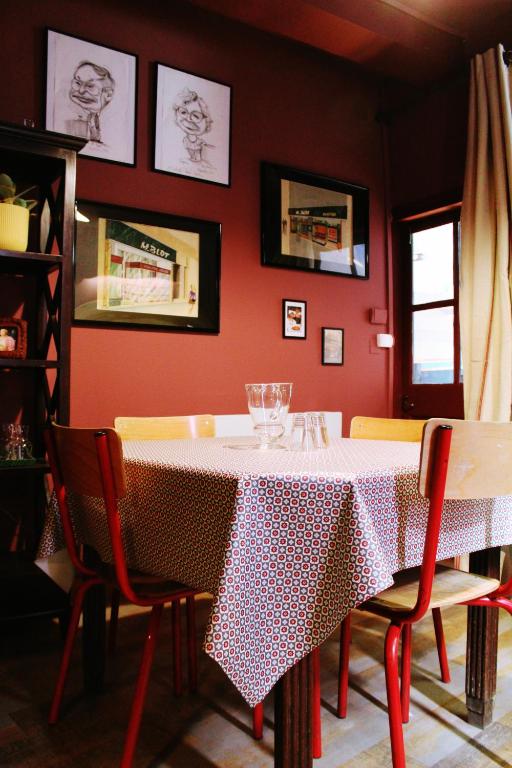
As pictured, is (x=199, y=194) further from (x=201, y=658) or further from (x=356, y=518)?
(x=356, y=518)

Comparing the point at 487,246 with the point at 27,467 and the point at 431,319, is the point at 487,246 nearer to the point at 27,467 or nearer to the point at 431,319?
the point at 431,319

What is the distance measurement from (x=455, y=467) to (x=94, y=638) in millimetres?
1296

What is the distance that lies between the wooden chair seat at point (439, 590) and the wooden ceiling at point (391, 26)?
2.80 m

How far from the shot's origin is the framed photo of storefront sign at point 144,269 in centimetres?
290

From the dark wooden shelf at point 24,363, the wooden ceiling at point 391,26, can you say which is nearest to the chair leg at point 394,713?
the dark wooden shelf at point 24,363

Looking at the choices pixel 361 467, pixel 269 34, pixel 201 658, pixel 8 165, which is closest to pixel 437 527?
pixel 361 467

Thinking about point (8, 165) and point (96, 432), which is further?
point (8, 165)

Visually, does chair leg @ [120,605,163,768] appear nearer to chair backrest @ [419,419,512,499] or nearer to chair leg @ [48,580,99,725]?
chair leg @ [48,580,99,725]

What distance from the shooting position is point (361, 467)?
4.20ft

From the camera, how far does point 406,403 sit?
4066 millimetres

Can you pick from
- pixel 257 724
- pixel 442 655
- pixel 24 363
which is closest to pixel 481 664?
pixel 442 655

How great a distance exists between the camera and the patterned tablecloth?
107cm

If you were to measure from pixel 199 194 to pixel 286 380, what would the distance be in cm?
119

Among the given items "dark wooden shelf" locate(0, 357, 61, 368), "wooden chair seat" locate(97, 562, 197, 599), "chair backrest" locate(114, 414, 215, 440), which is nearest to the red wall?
"dark wooden shelf" locate(0, 357, 61, 368)
